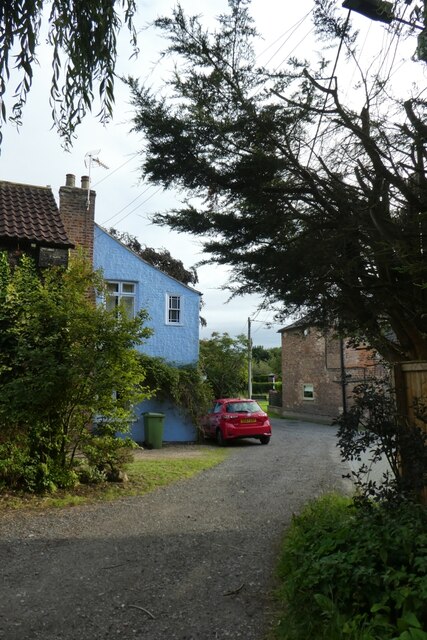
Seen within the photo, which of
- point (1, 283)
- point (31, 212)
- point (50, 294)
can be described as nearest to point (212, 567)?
point (50, 294)

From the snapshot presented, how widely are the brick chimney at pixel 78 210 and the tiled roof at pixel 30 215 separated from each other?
120 cm

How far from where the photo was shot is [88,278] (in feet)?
32.0

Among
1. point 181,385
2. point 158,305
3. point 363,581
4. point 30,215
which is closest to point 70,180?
point 30,215

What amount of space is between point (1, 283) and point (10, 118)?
6392mm

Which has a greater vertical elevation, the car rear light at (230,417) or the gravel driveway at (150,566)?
the car rear light at (230,417)

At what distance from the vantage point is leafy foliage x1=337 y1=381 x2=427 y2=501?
4184 millimetres

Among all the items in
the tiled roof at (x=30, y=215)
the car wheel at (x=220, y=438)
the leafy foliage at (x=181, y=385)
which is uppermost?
the tiled roof at (x=30, y=215)

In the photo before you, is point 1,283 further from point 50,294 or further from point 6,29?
point 6,29

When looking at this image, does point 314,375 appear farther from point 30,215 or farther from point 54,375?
point 54,375

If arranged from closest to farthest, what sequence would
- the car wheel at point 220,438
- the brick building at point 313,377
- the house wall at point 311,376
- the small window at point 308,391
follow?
the car wheel at point 220,438 → the brick building at point 313,377 → the house wall at point 311,376 → the small window at point 308,391

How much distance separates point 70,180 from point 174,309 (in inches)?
240

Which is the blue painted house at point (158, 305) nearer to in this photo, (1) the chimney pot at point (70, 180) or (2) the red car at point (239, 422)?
(2) the red car at point (239, 422)

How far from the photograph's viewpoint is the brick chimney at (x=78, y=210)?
47.0 ft

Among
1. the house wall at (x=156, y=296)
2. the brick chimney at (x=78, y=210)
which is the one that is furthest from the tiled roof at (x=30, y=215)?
the house wall at (x=156, y=296)
